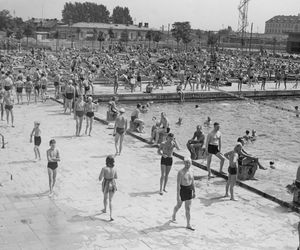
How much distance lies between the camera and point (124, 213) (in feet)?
29.0

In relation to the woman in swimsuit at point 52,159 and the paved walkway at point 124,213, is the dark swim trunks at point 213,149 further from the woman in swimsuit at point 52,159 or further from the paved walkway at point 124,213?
A: the woman in swimsuit at point 52,159

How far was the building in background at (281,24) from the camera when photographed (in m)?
184

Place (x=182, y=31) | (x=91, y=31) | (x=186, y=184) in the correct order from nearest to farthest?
(x=186, y=184), (x=182, y=31), (x=91, y=31)

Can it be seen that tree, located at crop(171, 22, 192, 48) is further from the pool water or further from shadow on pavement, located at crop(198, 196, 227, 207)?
shadow on pavement, located at crop(198, 196, 227, 207)

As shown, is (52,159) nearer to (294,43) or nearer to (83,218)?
(83,218)

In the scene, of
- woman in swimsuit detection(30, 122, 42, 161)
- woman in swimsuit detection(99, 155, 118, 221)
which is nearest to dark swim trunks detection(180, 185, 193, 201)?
woman in swimsuit detection(99, 155, 118, 221)

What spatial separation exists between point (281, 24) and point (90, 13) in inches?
3148

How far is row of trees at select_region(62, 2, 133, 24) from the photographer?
535 ft

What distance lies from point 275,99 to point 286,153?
15727 millimetres

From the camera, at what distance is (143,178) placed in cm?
1105

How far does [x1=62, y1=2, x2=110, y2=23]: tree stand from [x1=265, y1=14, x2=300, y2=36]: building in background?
70133mm

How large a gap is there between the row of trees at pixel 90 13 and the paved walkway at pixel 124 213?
6092 inches

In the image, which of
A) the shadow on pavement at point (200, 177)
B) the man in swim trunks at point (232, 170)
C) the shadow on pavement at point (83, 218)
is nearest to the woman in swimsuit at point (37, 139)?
the shadow on pavement at point (83, 218)

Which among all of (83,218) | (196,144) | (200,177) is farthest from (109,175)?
(196,144)
